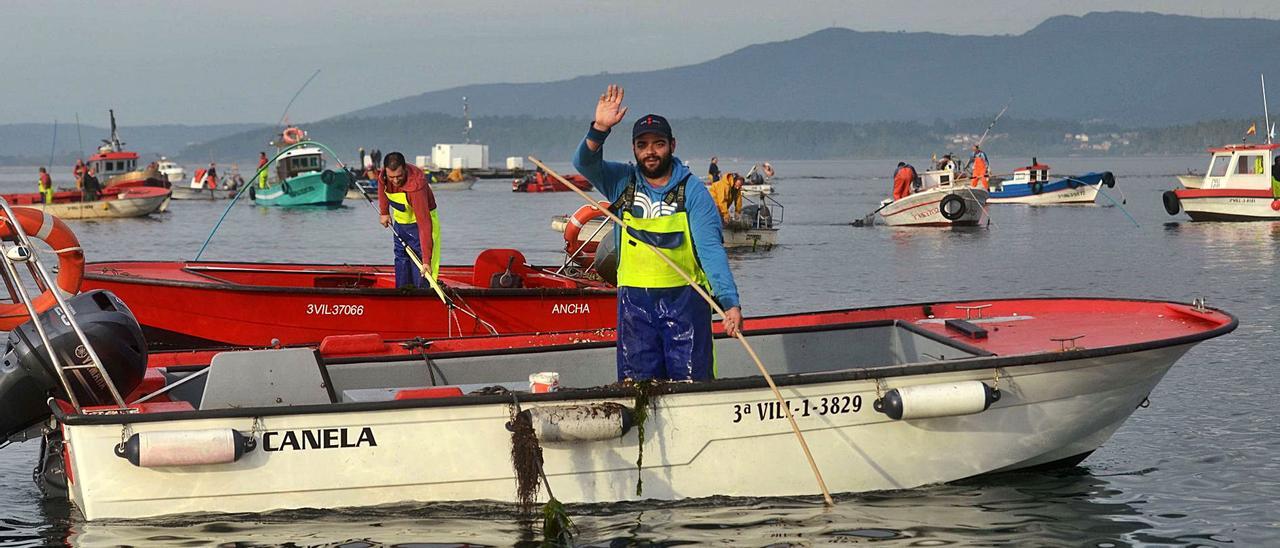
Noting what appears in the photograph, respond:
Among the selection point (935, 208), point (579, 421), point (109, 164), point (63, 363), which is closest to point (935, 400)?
point (579, 421)

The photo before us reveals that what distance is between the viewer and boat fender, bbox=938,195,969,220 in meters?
39.0

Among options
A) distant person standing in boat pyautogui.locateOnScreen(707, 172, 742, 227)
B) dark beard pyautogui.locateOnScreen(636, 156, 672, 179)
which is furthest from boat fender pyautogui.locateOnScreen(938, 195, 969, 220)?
dark beard pyautogui.locateOnScreen(636, 156, 672, 179)

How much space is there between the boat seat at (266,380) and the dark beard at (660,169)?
2.26 metres

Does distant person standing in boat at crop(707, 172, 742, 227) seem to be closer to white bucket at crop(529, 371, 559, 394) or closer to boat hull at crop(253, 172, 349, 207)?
white bucket at crop(529, 371, 559, 394)

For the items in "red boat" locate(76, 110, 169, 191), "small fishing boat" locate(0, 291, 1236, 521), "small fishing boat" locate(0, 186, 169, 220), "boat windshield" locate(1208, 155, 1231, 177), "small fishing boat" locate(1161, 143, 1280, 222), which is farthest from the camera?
"red boat" locate(76, 110, 169, 191)

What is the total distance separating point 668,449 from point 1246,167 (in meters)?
34.0

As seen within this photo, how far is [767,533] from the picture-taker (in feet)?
26.5

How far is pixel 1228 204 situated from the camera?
1510 inches

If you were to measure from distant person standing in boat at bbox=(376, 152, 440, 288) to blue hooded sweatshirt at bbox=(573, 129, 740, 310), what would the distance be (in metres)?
4.99

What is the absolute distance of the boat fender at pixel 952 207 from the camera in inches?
1535

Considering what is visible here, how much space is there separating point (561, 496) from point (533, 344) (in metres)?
2.36

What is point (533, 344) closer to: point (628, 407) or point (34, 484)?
point (628, 407)

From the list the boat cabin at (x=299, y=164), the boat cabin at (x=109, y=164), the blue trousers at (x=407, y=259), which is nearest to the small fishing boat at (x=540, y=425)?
the blue trousers at (x=407, y=259)

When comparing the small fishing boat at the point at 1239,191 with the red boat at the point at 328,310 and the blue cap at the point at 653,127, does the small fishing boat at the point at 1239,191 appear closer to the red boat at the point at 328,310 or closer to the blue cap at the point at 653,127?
the red boat at the point at 328,310
